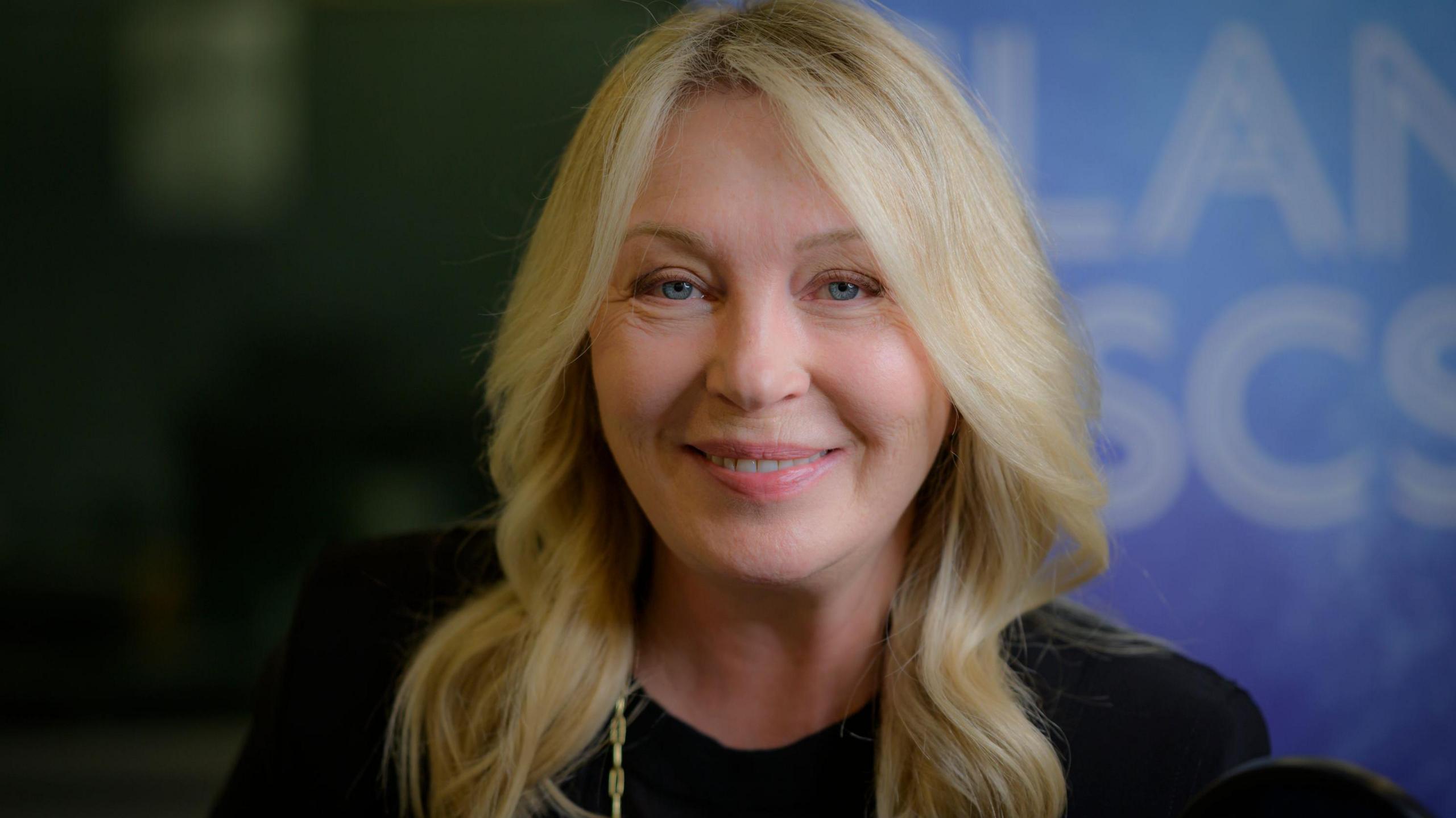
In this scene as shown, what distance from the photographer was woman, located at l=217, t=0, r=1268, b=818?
1.09m

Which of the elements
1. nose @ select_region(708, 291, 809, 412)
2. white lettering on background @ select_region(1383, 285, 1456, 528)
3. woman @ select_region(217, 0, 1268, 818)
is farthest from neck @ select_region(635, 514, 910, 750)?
white lettering on background @ select_region(1383, 285, 1456, 528)

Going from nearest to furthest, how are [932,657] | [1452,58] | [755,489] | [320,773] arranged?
[755,489] < [932,657] < [320,773] < [1452,58]

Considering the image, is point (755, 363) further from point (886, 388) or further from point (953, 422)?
point (953, 422)

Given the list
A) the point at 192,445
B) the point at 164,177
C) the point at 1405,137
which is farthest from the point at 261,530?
the point at 1405,137

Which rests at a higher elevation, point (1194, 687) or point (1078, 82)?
point (1078, 82)

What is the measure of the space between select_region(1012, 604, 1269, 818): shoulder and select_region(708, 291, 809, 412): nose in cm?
49

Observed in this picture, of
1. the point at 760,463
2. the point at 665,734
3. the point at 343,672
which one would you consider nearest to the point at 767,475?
the point at 760,463

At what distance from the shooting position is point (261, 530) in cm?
241

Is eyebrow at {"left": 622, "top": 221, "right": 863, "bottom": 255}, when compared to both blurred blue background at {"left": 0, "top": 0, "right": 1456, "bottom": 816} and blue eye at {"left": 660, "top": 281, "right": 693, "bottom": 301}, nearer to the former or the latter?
blue eye at {"left": 660, "top": 281, "right": 693, "bottom": 301}

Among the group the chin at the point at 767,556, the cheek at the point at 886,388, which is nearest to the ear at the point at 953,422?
the cheek at the point at 886,388

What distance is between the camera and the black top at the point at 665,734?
1.22m

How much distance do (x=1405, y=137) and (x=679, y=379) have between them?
163 cm

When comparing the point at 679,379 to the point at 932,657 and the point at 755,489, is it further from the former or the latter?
the point at 932,657

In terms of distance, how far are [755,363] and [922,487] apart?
388 millimetres
